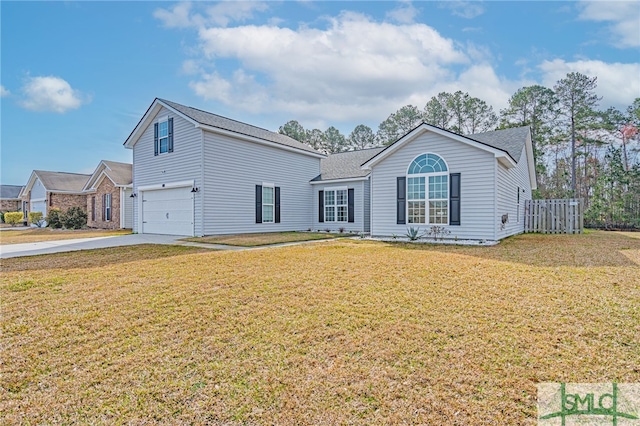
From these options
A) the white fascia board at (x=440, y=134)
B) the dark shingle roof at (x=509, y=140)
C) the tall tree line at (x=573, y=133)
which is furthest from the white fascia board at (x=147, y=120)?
the tall tree line at (x=573, y=133)

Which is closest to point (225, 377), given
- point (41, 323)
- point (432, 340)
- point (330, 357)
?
point (330, 357)

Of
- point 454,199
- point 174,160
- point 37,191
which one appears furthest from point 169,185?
point 37,191

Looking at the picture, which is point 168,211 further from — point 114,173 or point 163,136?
point 114,173

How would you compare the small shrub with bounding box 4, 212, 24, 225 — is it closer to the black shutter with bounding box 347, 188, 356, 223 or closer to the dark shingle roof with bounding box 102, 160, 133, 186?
the dark shingle roof with bounding box 102, 160, 133, 186

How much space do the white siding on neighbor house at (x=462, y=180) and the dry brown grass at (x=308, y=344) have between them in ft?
17.0

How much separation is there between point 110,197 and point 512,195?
2444cm

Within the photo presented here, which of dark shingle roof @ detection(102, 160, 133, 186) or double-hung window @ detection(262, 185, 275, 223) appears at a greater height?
dark shingle roof @ detection(102, 160, 133, 186)

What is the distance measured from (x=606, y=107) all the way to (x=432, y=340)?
30.7 m

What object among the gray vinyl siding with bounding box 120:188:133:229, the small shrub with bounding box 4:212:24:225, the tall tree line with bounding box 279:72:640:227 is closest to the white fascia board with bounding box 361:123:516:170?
the tall tree line with bounding box 279:72:640:227

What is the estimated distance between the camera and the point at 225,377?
2664 millimetres

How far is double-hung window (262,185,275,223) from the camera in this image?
16339 mm

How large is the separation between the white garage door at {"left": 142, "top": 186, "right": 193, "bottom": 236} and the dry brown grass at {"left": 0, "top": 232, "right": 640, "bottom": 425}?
8.47 m

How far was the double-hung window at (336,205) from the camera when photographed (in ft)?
57.4

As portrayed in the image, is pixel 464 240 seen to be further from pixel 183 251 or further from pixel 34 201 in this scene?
pixel 34 201
